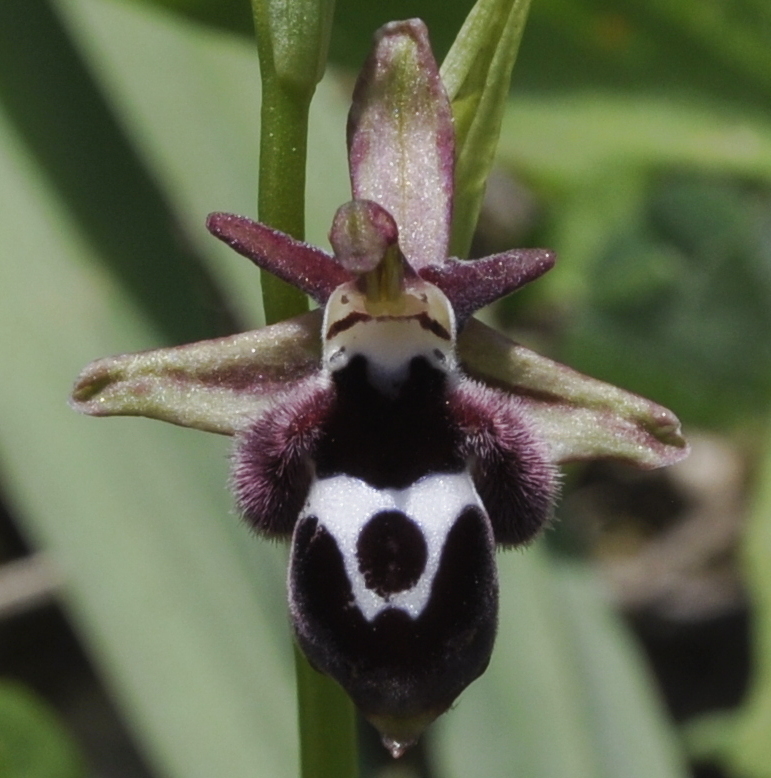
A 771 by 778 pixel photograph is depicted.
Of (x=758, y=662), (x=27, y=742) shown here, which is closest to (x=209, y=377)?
(x=27, y=742)

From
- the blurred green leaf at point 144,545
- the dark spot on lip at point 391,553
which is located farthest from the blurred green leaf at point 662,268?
the dark spot on lip at point 391,553

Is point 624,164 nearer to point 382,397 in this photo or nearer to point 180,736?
point 180,736

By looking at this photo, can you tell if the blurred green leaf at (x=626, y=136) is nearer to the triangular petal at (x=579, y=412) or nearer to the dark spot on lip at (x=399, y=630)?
the triangular petal at (x=579, y=412)

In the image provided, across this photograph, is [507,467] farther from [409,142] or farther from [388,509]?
[409,142]

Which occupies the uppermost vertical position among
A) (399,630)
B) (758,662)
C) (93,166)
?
(399,630)

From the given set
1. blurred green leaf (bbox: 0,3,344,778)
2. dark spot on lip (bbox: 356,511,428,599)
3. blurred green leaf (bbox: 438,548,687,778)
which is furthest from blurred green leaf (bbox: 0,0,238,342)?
dark spot on lip (bbox: 356,511,428,599)

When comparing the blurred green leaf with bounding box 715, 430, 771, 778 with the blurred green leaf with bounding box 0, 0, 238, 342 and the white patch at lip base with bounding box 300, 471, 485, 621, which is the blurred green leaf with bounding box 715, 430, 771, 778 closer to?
the blurred green leaf with bounding box 0, 0, 238, 342
